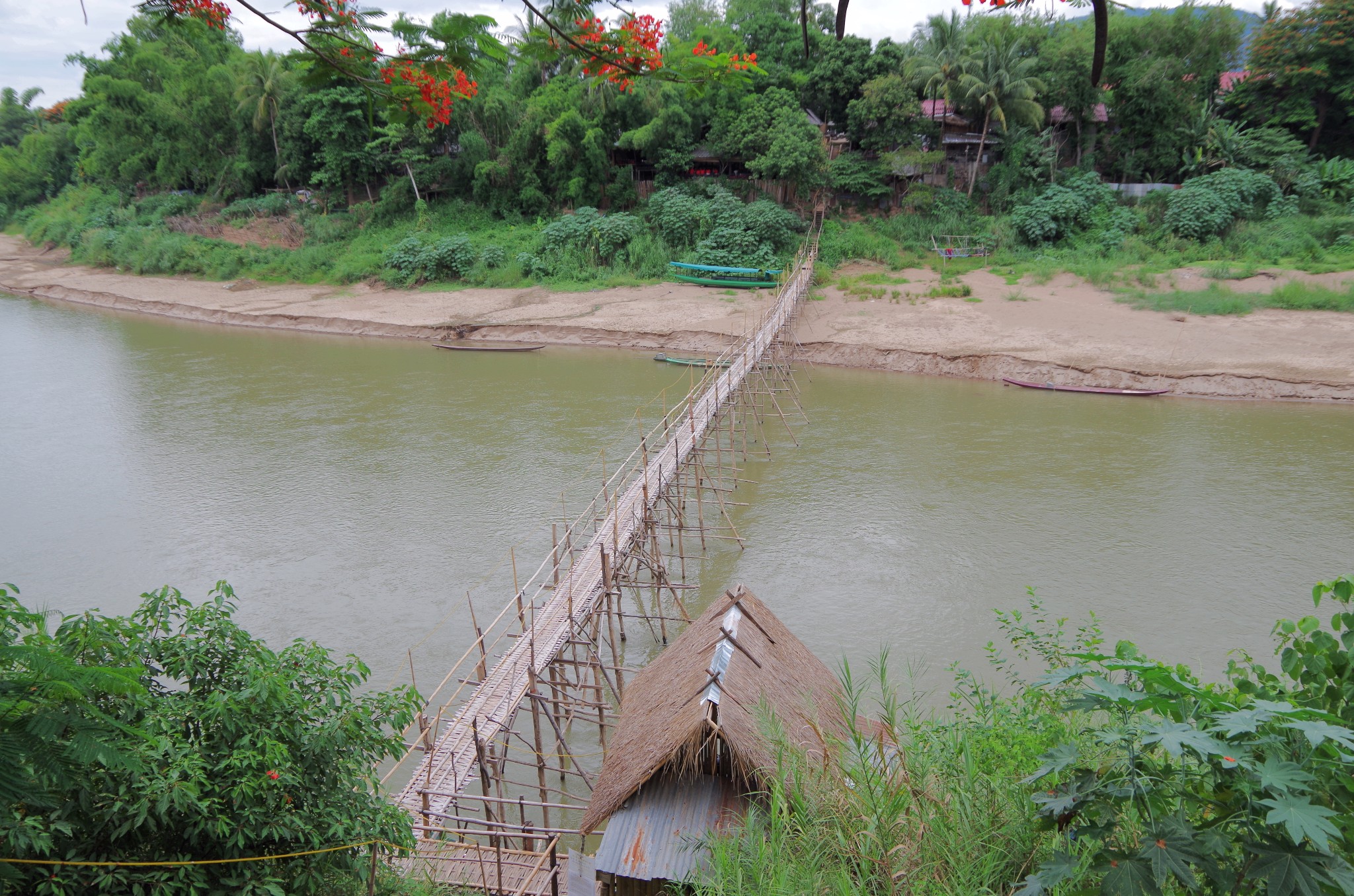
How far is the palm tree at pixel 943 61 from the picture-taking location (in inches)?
1065

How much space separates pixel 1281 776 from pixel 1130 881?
1.96 feet

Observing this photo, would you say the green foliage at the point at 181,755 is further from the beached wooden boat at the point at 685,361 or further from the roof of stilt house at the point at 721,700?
the beached wooden boat at the point at 685,361

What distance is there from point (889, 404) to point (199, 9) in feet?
58.6

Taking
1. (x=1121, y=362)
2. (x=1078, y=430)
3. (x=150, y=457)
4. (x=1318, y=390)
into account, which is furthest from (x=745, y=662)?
(x=1318, y=390)

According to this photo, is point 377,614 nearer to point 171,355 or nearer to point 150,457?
point 150,457

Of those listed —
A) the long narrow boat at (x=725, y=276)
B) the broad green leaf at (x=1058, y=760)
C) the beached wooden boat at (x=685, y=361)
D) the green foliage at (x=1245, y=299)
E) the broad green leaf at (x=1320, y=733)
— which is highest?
the long narrow boat at (x=725, y=276)

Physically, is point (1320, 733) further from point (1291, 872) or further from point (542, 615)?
point (542, 615)

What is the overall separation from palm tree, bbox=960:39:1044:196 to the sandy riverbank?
5997 millimetres

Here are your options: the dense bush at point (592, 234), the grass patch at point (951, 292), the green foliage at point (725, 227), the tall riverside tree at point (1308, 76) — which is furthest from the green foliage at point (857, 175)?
the tall riverside tree at point (1308, 76)

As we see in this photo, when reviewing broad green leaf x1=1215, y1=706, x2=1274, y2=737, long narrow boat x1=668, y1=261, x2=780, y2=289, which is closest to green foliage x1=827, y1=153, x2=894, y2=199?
long narrow boat x1=668, y1=261, x2=780, y2=289

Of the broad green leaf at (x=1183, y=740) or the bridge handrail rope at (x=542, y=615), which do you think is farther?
the bridge handrail rope at (x=542, y=615)

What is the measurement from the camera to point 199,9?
3371mm

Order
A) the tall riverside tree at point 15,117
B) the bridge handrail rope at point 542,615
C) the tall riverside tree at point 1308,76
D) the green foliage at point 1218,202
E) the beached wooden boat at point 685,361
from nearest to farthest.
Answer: the bridge handrail rope at point 542,615
the beached wooden boat at point 685,361
the green foliage at point 1218,202
the tall riverside tree at point 1308,76
the tall riverside tree at point 15,117

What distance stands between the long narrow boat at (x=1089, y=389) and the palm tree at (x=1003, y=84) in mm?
10445
